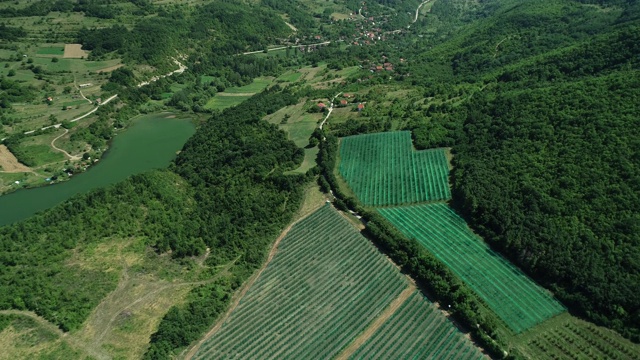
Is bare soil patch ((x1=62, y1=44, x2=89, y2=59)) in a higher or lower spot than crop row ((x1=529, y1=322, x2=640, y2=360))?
higher

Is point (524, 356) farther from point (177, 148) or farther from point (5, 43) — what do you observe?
point (5, 43)

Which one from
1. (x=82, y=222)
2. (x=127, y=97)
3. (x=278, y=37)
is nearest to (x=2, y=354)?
(x=82, y=222)

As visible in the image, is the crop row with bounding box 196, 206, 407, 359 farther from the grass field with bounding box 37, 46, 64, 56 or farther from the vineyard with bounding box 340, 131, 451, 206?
the grass field with bounding box 37, 46, 64, 56

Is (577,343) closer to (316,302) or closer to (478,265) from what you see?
(478,265)

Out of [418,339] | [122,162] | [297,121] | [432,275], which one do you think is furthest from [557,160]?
[122,162]

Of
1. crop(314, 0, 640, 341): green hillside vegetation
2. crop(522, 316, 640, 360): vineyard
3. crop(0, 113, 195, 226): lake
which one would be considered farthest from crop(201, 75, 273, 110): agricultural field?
crop(522, 316, 640, 360): vineyard
